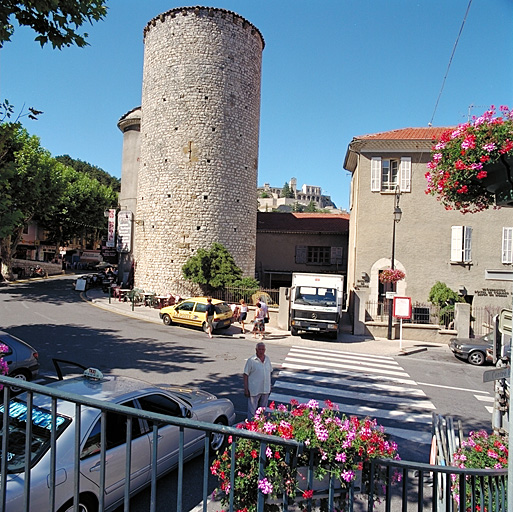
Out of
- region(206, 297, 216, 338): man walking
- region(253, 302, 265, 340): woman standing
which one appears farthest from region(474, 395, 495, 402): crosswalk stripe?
region(206, 297, 216, 338): man walking

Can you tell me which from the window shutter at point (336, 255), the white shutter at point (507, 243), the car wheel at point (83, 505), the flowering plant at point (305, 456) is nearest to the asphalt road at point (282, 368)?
the car wheel at point (83, 505)

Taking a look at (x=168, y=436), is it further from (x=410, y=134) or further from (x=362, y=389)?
(x=410, y=134)

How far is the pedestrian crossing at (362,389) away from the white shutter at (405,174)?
1139 cm

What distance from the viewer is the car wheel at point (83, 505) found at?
379 centimetres

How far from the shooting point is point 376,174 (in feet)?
71.9

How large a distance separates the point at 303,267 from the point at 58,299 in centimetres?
1671

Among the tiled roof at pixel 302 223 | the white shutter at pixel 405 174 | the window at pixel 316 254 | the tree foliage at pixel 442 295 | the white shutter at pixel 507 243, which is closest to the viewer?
the tree foliage at pixel 442 295

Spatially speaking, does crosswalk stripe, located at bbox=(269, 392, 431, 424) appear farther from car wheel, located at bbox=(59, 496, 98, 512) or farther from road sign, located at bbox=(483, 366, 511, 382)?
car wheel, located at bbox=(59, 496, 98, 512)

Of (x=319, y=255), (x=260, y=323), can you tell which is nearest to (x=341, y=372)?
(x=260, y=323)

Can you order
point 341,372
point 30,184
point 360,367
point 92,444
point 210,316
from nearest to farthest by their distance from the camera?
point 92,444 < point 341,372 < point 360,367 < point 210,316 < point 30,184

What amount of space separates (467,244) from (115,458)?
836 inches

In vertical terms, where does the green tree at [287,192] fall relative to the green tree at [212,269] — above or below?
above

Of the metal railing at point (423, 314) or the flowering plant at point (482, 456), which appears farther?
the metal railing at point (423, 314)

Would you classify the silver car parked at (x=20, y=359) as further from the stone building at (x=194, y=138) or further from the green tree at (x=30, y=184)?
the green tree at (x=30, y=184)
